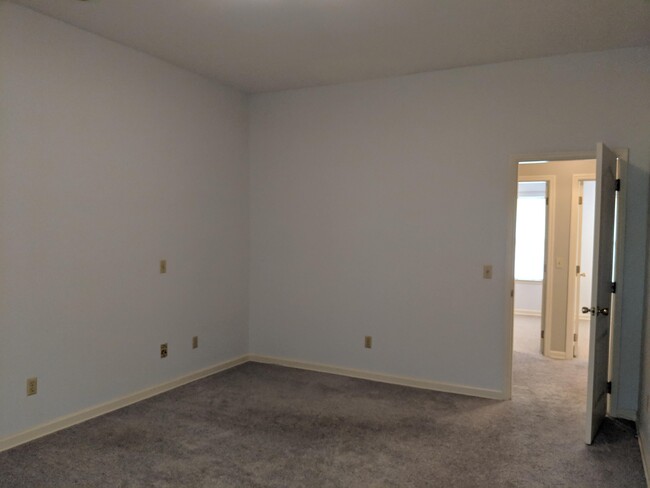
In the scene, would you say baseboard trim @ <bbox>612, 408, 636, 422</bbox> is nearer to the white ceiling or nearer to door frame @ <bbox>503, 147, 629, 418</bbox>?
door frame @ <bbox>503, 147, 629, 418</bbox>

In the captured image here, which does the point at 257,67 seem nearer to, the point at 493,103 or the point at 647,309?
the point at 493,103

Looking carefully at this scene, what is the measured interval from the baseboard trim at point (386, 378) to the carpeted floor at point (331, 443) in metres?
0.11

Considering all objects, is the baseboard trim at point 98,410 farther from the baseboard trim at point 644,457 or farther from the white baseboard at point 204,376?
the baseboard trim at point 644,457

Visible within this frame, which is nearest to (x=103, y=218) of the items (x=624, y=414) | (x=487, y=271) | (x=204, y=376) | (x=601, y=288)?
(x=204, y=376)

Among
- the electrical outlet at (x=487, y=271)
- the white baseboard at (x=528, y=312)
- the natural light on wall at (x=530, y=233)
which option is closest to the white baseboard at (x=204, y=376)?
the electrical outlet at (x=487, y=271)

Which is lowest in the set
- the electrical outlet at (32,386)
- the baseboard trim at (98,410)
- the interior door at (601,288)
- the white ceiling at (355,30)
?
the baseboard trim at (98,410)

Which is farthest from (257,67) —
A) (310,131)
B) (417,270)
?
(417,270)

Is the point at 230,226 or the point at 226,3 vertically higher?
the point at 226,3

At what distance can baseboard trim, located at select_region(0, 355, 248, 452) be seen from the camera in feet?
10.4

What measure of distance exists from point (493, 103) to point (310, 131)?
172 centimetres

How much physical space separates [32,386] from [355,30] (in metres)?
3.17

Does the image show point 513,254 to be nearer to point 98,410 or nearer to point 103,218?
point 103,218

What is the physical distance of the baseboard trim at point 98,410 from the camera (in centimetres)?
316

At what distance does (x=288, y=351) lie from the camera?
512 cm
